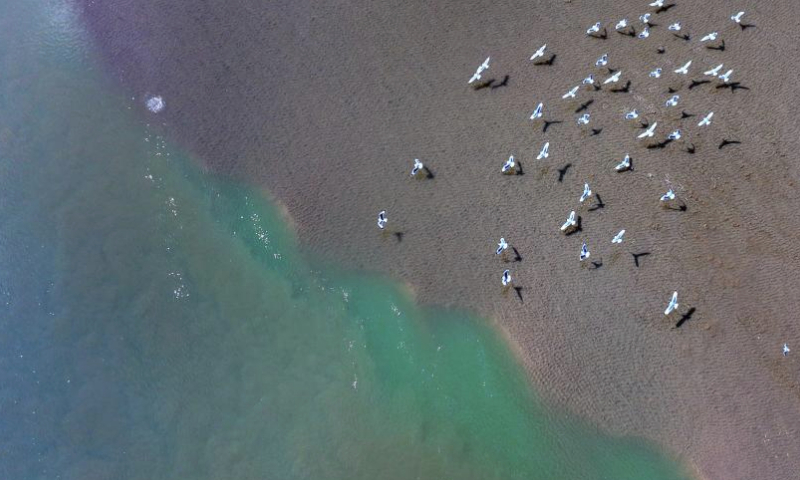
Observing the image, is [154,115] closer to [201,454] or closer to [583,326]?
[201,454]

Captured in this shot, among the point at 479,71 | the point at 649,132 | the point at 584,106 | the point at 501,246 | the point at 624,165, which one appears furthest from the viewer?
the point at 479,71

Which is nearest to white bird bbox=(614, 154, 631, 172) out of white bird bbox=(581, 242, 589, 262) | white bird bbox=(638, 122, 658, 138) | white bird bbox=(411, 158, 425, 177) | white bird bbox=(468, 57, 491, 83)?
white bird bbox=(638, 122, 658, 138)

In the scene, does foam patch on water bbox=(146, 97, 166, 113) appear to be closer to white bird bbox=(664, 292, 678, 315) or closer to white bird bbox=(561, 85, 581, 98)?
white bird bbox=(561, 85, 581, 98)

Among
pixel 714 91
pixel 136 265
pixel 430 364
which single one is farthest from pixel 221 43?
pixel 714 91

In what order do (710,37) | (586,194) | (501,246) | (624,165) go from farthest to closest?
(710,37) → (624,165) → (586,194) → (501,246)

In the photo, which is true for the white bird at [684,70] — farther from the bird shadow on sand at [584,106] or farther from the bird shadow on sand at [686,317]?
the bird shadow on sand at [686,317]

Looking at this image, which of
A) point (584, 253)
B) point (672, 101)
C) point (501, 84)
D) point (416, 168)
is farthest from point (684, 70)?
point (416, 168)

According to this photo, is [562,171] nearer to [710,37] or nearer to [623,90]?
[623,90]

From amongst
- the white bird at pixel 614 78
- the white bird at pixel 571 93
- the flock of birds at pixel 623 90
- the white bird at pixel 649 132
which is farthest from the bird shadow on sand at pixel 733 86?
the white bird at pixel 571 93
